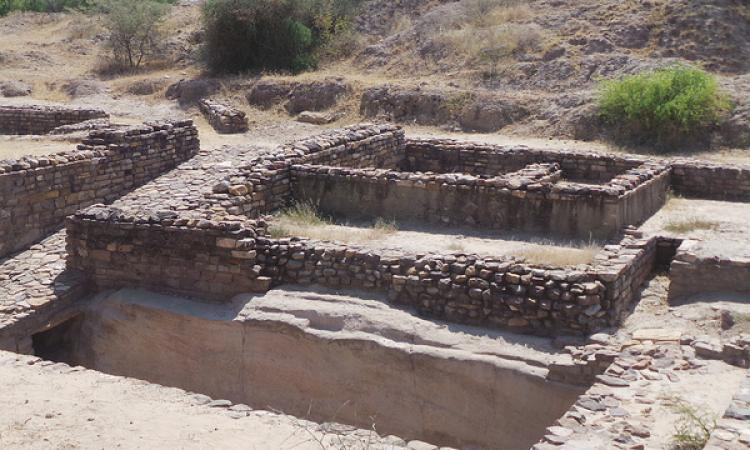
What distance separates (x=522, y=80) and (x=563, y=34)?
2.28 metres

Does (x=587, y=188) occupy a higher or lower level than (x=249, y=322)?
higher

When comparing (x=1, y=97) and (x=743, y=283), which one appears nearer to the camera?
(x=743, y=283)

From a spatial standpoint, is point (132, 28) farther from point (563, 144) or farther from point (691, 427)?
point (691, 427)

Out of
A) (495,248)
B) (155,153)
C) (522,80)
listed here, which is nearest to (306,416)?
(495,248)

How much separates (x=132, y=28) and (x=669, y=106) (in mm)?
16522

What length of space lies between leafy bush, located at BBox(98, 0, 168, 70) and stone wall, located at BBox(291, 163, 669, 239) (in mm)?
15719

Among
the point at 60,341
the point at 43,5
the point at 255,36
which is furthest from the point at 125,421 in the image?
the point at 43,5

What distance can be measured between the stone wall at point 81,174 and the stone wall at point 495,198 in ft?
9.18

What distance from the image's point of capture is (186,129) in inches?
567

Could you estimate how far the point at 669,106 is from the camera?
15.5m

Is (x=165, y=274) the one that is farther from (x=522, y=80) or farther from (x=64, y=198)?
(x=522, y=80)

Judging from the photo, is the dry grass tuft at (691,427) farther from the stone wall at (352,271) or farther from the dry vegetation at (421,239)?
the dry vegetation at (421,239)

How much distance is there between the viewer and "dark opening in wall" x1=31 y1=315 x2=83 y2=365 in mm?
9797

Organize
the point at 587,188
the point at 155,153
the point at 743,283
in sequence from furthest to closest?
the point at 155,153, the point at 587,188, the point at 743,283
